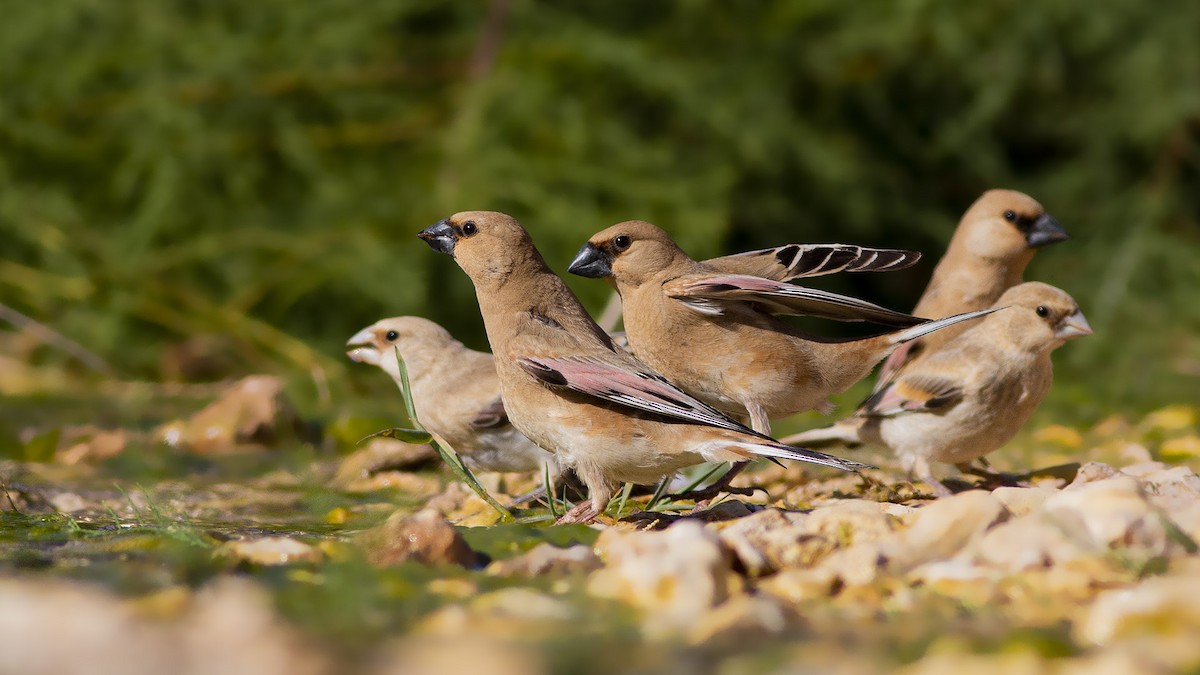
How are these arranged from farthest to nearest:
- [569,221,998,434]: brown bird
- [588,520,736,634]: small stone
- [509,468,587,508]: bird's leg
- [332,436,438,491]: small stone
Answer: [332,436,438,491]: small stone → [509,468,587,508]: bird's leg → [569,221,998,434]: brown bird → [588,520,736,634]: small stone

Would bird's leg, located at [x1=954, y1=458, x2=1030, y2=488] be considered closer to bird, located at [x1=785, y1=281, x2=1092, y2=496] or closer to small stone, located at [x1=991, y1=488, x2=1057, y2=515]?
bird, located at [x1=785, y1=281, x2=1092, y2=496]

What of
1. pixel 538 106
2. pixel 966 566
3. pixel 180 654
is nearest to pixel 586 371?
pixel 966 566

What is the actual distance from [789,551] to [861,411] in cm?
185

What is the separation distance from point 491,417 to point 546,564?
1.75 metres

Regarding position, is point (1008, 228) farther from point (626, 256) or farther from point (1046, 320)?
point (626, 256)

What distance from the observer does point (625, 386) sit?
3283 mm

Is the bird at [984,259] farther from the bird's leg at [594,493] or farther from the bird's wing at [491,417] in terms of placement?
the bird's leg at [594,493]

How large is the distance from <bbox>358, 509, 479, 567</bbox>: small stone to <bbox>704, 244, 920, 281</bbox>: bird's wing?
1.51m

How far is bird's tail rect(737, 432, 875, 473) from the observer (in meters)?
2.96

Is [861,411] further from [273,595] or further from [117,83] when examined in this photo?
[117,83]

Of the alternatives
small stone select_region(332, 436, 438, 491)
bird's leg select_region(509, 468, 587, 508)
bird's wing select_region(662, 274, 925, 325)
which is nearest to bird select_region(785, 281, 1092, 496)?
bird's wing select_region(662, 274, 925, 325)

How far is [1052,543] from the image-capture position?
8.25 feet

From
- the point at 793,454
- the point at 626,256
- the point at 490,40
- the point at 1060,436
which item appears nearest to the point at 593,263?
the point at 626,256

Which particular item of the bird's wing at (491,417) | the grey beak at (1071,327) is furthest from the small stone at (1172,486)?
the bird's wing at (491,417)
